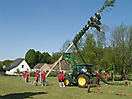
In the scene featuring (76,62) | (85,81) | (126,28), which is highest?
(126,28)

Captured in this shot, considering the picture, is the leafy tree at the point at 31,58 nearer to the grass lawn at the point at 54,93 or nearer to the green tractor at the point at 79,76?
the green tractor at the point at 79,76

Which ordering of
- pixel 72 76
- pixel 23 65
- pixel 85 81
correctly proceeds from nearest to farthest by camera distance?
pixel 85 81
pixel 72 76
pixel 23 65

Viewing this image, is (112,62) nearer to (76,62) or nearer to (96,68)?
(96,68)

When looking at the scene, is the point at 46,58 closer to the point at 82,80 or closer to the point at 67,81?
the point at 67,81

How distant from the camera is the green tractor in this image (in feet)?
74.4

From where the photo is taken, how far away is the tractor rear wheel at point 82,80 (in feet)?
73.5

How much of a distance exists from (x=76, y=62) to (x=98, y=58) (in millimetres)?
24814

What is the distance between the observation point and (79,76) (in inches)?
910

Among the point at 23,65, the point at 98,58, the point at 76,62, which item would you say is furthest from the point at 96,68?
the point at 23,65

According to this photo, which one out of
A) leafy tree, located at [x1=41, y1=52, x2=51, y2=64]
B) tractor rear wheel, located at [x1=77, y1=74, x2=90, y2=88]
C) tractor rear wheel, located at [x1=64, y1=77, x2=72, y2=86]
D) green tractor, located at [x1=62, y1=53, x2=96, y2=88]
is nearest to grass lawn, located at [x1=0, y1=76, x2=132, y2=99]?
tractor rear wheel, located at [x1=77, y1=74, x2=90, y2=88]

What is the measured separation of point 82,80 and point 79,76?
513 mm

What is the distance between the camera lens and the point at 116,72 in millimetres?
50062

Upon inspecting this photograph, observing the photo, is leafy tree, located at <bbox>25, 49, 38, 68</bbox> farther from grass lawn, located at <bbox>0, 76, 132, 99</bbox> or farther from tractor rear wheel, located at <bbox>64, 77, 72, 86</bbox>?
grass lawn, located at <bbox>0, 76, 132, 99</bbox>

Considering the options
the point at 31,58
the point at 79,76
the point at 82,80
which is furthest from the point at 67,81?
the point at 31,58
